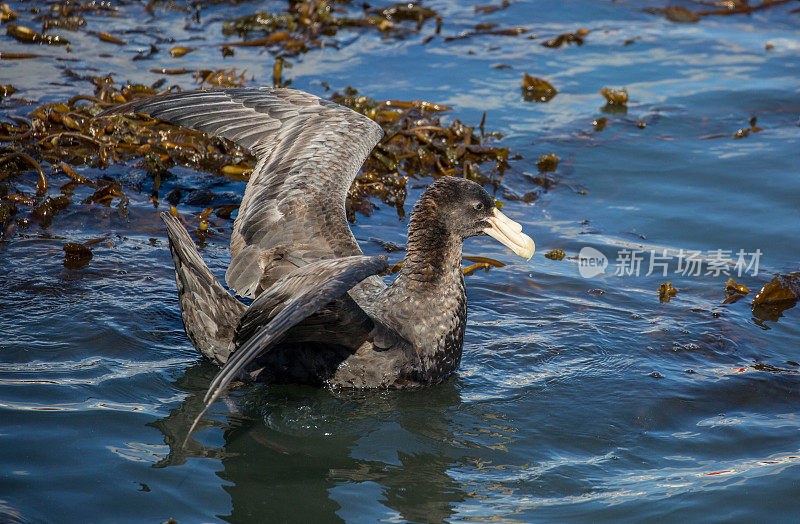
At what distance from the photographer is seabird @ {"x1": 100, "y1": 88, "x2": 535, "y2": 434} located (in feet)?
14.3

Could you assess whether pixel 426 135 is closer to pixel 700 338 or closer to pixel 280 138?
pixel 280 138

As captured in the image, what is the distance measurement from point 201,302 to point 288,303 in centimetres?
110

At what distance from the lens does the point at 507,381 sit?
499cm

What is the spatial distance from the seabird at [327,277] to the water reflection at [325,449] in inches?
5.4

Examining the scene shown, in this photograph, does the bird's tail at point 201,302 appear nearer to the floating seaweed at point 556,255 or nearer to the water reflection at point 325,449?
the water reflection at point 325,449

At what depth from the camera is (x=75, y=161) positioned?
288 inches

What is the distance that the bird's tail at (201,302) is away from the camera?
15.1ft

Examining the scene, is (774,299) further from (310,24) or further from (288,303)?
(310,24)

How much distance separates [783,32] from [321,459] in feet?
32.3

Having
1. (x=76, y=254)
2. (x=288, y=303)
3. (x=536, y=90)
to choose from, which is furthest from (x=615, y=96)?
(x=288, y=303)

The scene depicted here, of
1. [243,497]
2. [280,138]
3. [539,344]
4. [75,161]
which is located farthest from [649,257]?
[75,161]

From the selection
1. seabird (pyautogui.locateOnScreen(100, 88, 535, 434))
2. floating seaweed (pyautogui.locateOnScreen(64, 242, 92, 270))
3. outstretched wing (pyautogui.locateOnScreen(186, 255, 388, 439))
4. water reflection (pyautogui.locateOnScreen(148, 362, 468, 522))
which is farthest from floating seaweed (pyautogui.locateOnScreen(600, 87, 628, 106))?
outstretched wing (pyautogui.locateOnScreen(186, 255, 388, 439))

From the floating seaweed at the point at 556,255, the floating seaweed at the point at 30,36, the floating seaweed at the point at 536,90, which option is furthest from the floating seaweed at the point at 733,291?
the floating seaweed at the point at 30,36

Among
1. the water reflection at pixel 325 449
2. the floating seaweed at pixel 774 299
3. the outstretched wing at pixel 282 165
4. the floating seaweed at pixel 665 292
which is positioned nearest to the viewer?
the water reflection at pixel 325 449
